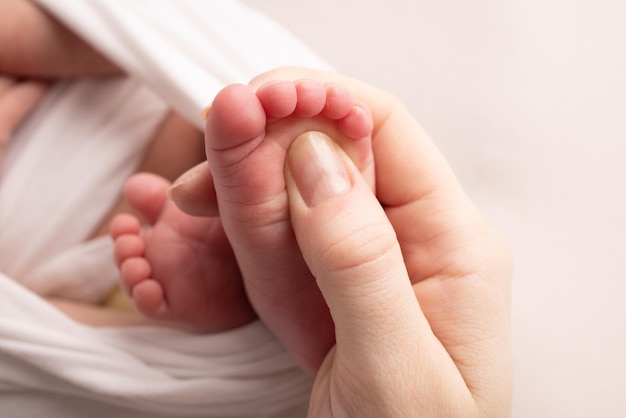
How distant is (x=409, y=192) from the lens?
0.56 meters

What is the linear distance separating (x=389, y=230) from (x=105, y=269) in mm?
475

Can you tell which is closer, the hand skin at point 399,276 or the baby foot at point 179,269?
the hand skin at point 399,276

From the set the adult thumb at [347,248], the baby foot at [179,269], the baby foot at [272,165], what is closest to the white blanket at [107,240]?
the baby foot at [179,269]

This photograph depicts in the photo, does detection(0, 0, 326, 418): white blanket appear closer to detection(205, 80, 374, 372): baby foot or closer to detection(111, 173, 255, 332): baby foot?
detection(111, 173, 255, 332): baby foot

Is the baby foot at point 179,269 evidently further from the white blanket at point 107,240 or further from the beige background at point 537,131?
the beige background at point 537,131

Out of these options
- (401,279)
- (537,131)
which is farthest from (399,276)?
(537,131)

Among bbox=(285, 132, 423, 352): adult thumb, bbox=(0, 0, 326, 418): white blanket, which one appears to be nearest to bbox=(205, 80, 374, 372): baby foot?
bbox=(285, 132, 423, 352): adult thumb

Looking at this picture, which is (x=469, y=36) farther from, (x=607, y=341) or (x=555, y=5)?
(x=607, y=341)

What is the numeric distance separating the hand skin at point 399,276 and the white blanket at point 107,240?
7.3 inches

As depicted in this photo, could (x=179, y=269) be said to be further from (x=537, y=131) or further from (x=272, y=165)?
(x=537, y=131)

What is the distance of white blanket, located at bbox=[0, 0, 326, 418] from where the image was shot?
2.18 feet

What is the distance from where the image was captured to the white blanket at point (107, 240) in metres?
0.67

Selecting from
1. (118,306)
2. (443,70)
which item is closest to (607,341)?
(443,70)

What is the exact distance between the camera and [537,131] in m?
0.81
